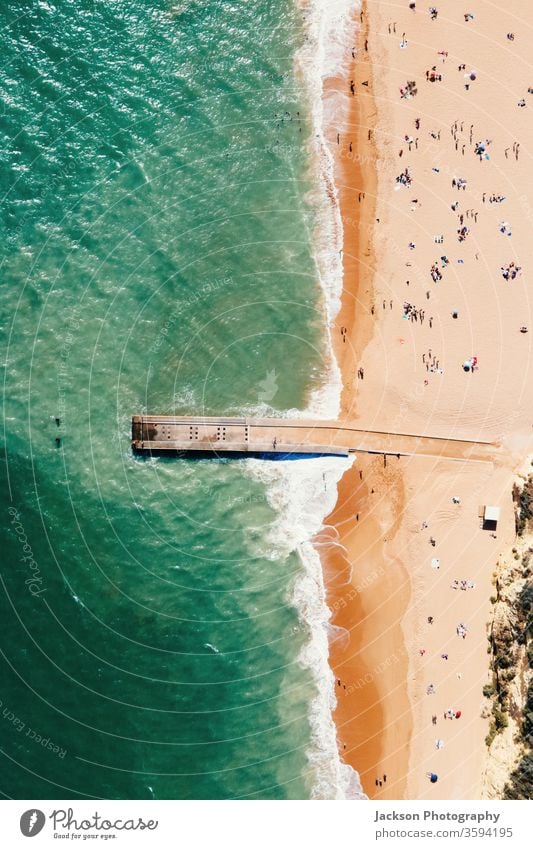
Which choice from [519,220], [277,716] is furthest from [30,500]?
[519,220]

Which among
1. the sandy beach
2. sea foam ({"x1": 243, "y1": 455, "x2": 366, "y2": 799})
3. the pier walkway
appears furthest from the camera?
sea foam ({"x1": 243, "y1": 455, "x2": 366, "y2": 799})

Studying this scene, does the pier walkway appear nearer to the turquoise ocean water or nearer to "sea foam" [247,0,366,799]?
"sea foam" [247,0,366,799]

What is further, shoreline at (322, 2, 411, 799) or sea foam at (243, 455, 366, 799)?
sea foam at (243, 455, 366, 799)

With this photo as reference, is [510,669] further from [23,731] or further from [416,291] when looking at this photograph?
[23,731]

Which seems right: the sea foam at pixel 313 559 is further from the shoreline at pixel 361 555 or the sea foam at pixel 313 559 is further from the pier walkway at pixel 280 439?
the pier walkway at pixel 280 439

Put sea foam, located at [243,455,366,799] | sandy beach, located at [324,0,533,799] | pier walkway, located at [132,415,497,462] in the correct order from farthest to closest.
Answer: sea foam, located at [243,455,366,799] < sandy beach, located at [324,0,533,799] < pier walkway, located at [132,415,497,462]

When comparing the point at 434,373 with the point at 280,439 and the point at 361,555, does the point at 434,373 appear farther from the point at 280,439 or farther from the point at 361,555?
the point at 361,555

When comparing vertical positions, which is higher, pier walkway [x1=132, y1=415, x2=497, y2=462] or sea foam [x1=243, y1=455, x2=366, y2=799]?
pier walkway [x1=132, y1=415, x2=497, y2=462]

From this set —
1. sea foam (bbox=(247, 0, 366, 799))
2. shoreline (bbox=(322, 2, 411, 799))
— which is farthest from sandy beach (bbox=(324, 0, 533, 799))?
sea foam (bbox=(247, 0, 366, 799))
